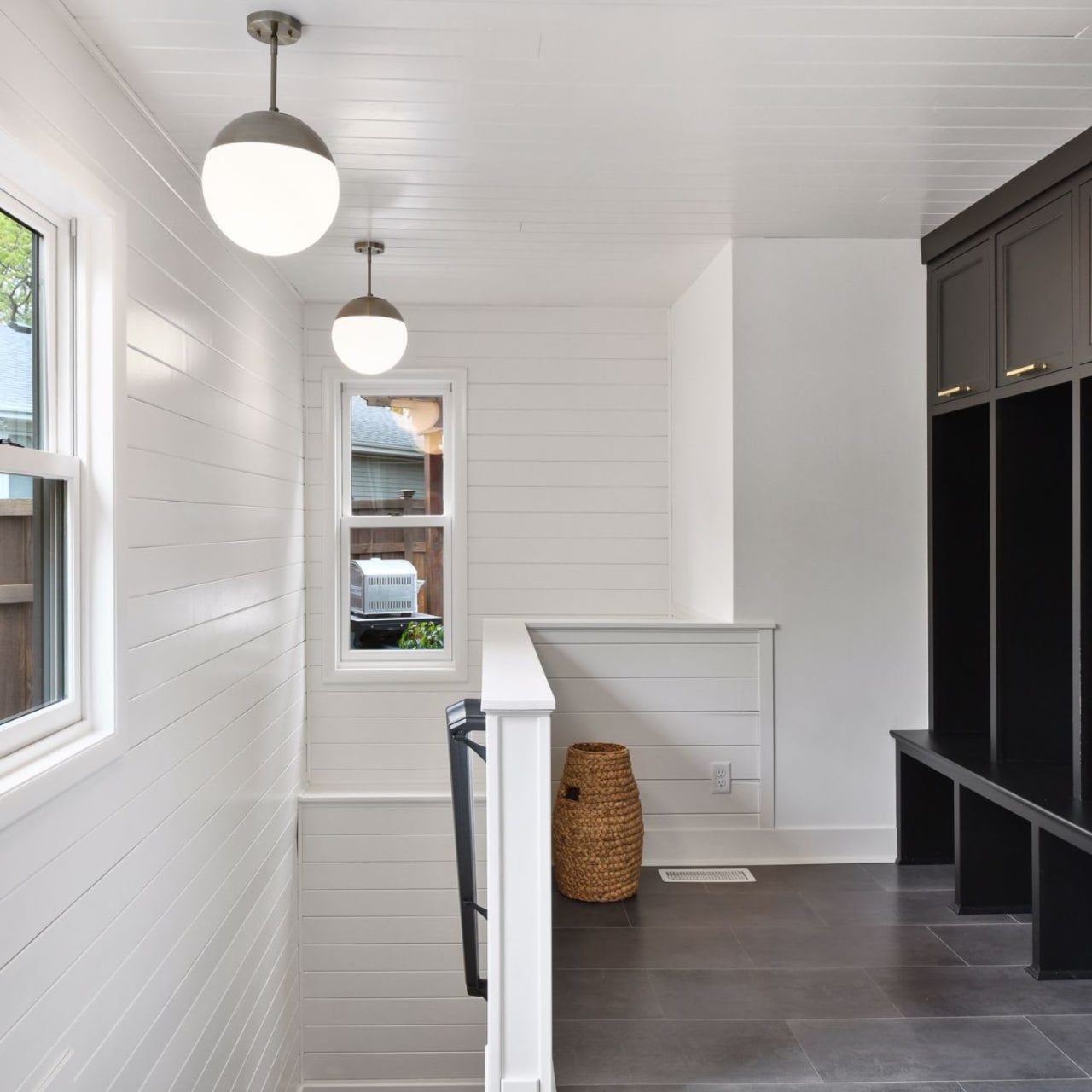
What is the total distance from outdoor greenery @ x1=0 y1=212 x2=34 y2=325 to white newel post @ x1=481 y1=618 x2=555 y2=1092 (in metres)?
1.27

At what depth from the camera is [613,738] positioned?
3760 mm

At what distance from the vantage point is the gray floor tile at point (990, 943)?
9.27ft

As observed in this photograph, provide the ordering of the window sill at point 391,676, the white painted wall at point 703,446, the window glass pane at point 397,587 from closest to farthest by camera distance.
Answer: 1. the white painted wall at point 703,446
2. the window sill at point 391,676
3. the window glass pane at point 397,587

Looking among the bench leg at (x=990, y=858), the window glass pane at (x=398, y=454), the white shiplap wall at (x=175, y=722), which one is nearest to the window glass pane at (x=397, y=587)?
the window glass pane at (x=398, y=454)

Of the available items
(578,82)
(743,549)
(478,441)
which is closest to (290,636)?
(478,441)

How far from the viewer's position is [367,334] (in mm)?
3480

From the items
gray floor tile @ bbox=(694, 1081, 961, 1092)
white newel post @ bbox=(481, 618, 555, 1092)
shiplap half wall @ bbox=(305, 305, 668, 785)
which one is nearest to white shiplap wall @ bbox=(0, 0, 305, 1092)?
shiplap half wall @ bbox=(305, 305, 668, 785)

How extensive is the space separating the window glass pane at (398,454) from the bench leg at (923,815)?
2.53 meters

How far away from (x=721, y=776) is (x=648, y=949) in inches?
36.0

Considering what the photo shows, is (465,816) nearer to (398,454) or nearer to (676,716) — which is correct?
(676,716)

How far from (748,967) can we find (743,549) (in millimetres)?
1468

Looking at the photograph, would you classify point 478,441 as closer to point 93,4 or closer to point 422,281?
point 422,281

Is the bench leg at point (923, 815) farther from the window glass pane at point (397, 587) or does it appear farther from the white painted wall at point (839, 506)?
the window glass pane at point (397, 587)

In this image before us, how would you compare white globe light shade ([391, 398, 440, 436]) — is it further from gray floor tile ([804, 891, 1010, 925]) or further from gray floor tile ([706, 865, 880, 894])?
gray floor tile ([804, 891, 1010, 925])
